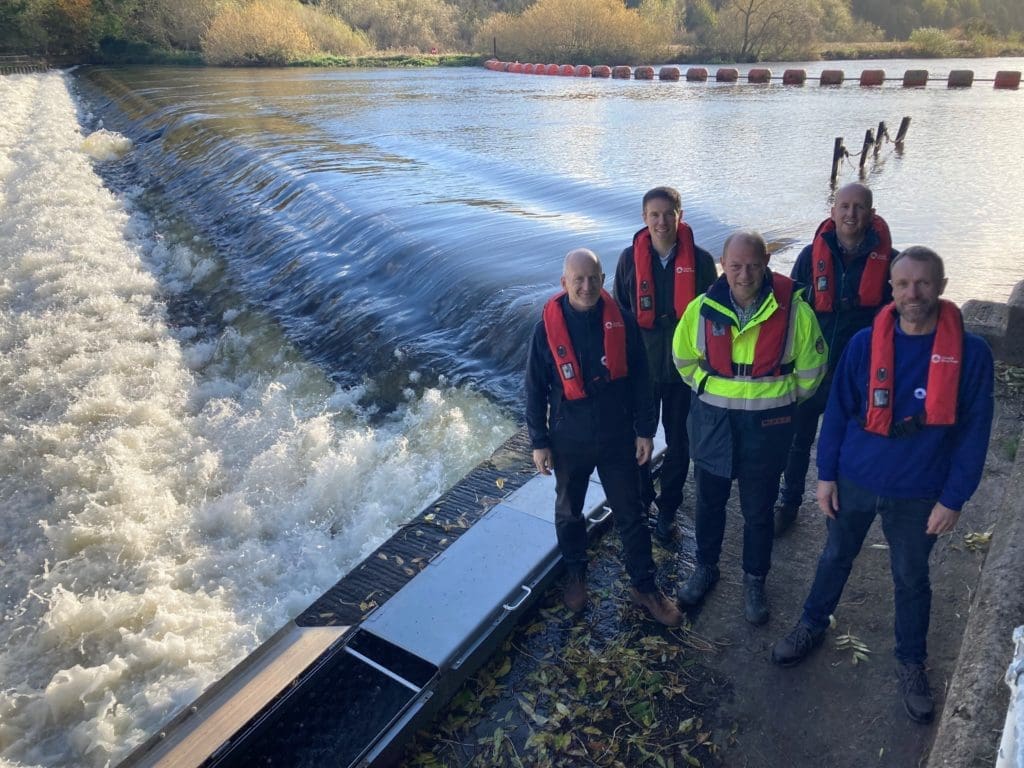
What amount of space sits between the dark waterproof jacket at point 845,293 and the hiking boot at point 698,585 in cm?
147

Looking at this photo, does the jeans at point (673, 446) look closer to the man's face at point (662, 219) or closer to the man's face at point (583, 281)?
the man's face at point (662, 219)

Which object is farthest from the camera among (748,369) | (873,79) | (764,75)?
(764,75)

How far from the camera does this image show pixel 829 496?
3.47 meters

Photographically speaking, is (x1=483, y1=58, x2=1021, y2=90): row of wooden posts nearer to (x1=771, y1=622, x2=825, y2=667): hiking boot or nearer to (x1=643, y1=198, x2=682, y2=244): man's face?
(x1=643, y1=198, x2=682, y2=244): man's face

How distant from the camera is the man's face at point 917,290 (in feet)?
9.78

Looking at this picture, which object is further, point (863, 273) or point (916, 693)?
point (863, 273)

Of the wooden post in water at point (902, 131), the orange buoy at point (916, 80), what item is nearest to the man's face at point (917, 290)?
the wooden post in water at point (902, 131)

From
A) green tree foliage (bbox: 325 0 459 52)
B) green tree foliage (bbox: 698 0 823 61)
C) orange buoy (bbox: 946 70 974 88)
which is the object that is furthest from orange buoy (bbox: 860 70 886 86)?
green tree foliage (bbox: 325 0 459 52)

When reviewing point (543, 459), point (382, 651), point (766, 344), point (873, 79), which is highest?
point (873, 79)

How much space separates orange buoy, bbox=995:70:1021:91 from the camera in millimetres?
30781

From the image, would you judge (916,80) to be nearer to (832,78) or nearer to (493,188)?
(832,78)

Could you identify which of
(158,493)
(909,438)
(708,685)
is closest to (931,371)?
(909,438)

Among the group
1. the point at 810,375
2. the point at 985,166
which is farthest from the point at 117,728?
the point at 985,166

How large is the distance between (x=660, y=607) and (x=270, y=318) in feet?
27.8
